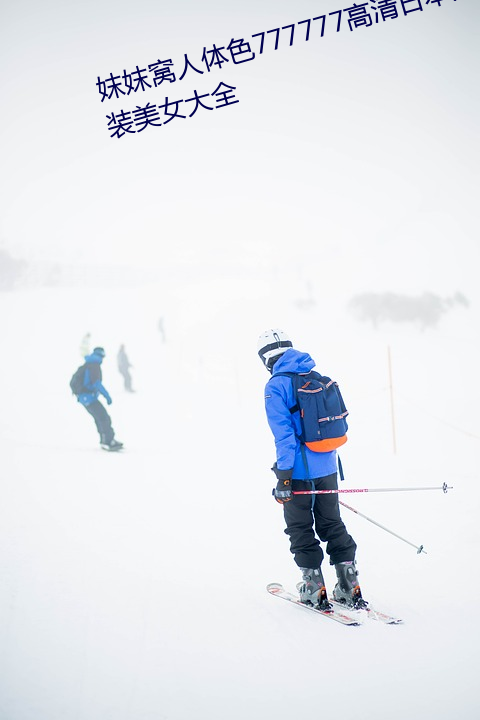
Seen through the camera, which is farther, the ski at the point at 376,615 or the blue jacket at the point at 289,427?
the blue jacket at the point at 289,427

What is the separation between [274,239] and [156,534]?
3506 inches

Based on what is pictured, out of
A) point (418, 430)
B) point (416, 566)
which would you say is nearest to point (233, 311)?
point (418, 430)

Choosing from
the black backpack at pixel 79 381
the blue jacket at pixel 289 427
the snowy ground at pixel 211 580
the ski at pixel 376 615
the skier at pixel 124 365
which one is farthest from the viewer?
the skier at pixel 124 365

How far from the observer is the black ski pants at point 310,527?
9.92ft

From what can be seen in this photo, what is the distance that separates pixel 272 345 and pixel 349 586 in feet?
6.45

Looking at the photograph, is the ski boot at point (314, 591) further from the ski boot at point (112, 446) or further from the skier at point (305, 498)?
the ski boot at point (112, 446)

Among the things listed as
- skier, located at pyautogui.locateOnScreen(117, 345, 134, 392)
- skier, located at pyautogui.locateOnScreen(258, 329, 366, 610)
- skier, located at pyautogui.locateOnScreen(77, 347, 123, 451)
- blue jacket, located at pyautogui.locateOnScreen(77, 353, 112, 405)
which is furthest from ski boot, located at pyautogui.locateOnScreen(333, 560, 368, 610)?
skier, located at pyautogui.locateOnScreen(117, 345, 134, 392)

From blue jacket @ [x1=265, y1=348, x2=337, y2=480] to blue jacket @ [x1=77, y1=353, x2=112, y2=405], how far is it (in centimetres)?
548

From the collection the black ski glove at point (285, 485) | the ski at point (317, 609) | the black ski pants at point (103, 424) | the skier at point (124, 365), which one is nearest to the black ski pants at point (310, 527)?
the black ski glove at point (285, 485)

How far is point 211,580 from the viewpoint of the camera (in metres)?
3.48

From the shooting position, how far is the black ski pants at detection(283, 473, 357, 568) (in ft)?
9.92

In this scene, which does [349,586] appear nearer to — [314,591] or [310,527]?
[314,591]

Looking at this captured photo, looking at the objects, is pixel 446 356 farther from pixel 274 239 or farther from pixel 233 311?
pixel 274 239

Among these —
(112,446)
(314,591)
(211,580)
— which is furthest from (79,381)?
(314,591)
